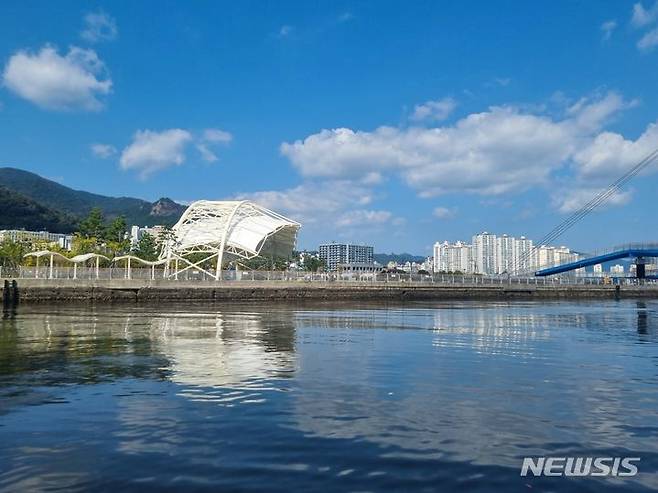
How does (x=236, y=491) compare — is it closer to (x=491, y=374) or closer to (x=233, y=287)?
(x=491, y=374)

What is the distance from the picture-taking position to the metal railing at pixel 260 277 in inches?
2457

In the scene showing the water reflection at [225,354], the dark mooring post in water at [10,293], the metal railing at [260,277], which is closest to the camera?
the water reflection at [225,354]

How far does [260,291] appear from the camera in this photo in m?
72.2

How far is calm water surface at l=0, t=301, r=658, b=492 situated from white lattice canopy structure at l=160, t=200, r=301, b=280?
6206 centimetres

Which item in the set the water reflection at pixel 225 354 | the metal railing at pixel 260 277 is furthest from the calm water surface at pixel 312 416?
the metal railing at pixel 260 277

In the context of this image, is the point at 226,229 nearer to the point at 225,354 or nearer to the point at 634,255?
the point at 225,354

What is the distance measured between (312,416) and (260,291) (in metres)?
62.4

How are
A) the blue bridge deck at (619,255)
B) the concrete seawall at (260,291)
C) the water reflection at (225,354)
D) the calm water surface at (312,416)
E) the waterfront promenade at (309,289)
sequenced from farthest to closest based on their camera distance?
the blue bridge deck at (619,255)
the waterfront promenade at (309,289)
the concrete seawall at (260,291)
the water reflection at (225,354)
the calm water surface at (312,416)

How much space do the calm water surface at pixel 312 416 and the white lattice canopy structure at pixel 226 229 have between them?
62064 mm

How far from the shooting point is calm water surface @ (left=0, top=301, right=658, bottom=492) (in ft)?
24.3

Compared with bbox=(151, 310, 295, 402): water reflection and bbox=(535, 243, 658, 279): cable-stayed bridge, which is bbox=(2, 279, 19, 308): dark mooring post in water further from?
bbox=(535, 243, 658, 279): cable-stayed bridge

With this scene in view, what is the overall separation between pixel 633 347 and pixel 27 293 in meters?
57.6

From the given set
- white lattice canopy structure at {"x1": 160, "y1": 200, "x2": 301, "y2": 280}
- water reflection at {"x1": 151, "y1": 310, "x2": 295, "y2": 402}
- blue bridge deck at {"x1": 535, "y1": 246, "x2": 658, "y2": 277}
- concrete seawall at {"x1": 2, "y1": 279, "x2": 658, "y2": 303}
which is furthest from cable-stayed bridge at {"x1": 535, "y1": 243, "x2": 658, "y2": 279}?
water reflection at {"x1": 151, "y1": 310, "x2": 295, "y2": 402}

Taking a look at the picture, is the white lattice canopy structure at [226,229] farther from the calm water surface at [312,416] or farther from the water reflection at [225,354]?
the calm water surface at [312,416]
